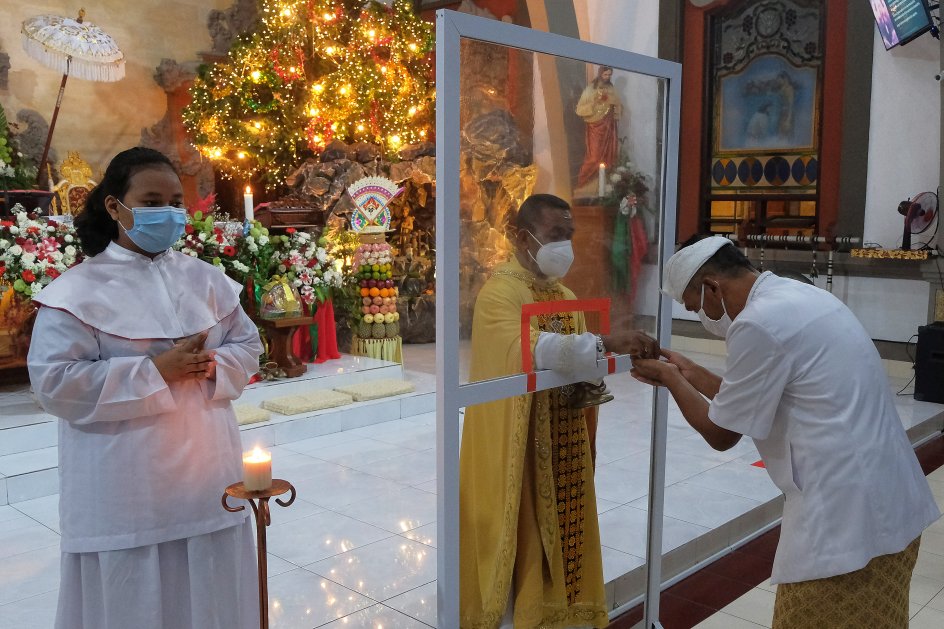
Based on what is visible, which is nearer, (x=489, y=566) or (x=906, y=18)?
(x=489, y=566)

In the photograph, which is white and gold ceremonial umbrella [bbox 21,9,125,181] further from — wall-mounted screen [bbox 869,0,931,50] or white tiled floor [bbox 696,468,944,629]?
white tiled floor [bbox 696,468,944,629]

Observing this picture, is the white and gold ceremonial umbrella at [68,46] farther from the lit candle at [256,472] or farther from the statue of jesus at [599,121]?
the lit candle at [256,472]

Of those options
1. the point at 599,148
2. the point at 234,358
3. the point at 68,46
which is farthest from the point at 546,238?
the point at 68,46

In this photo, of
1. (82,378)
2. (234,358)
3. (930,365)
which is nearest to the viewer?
(82,378)

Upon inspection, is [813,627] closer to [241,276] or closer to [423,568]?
[423,568]

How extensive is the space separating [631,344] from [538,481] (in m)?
0.55

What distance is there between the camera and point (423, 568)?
12.1ft

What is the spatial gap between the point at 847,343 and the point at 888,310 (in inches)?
283

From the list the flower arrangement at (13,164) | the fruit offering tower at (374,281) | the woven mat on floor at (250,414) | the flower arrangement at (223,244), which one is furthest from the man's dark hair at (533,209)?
the flower arrangement at (13,164)

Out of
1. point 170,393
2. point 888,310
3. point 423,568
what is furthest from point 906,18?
point 170,393

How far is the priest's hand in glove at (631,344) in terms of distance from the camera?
2794 mm

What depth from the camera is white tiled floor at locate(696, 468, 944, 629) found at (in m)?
3.38

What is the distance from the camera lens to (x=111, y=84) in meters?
10.0

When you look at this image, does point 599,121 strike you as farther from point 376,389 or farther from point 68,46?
point 68,46
